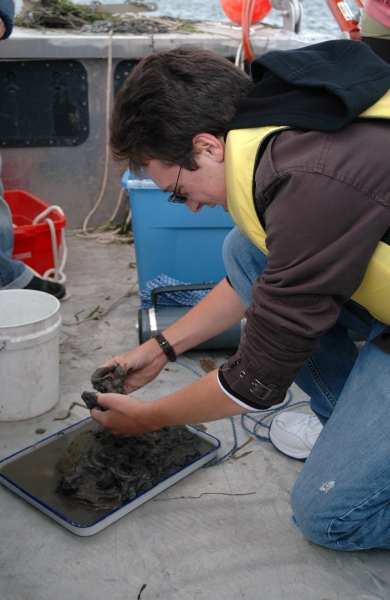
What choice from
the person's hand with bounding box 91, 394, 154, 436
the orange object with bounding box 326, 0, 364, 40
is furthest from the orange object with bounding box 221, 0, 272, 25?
the person's hand with bounding box 91, 394, 154, 436

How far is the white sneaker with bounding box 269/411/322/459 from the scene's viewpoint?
6.59ft

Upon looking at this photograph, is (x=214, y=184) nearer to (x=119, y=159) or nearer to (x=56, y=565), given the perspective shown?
(x=119, y=159)

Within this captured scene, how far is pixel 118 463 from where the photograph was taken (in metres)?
1.86

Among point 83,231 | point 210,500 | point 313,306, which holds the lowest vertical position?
point 83,231

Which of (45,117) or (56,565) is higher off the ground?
(45,117)

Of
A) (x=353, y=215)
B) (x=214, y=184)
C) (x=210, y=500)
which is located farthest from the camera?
(x=210, y=500)

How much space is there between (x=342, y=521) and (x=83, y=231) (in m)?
3.02

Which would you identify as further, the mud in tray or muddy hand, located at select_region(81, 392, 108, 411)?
muddy hand, located at select_region(81, 392, 108, 411)

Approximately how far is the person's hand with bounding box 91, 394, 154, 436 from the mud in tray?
203 mm

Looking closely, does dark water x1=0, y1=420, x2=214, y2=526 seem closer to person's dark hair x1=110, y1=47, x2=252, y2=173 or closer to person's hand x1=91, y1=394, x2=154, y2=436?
person's hand x1=91, y1=394, x2=154, y2=436

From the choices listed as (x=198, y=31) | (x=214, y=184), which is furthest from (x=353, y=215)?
(x=198, y=31)

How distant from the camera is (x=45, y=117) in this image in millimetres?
3857

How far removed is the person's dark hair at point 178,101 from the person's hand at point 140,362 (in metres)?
0.69

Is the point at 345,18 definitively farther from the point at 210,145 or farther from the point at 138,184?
the point at 210,145
